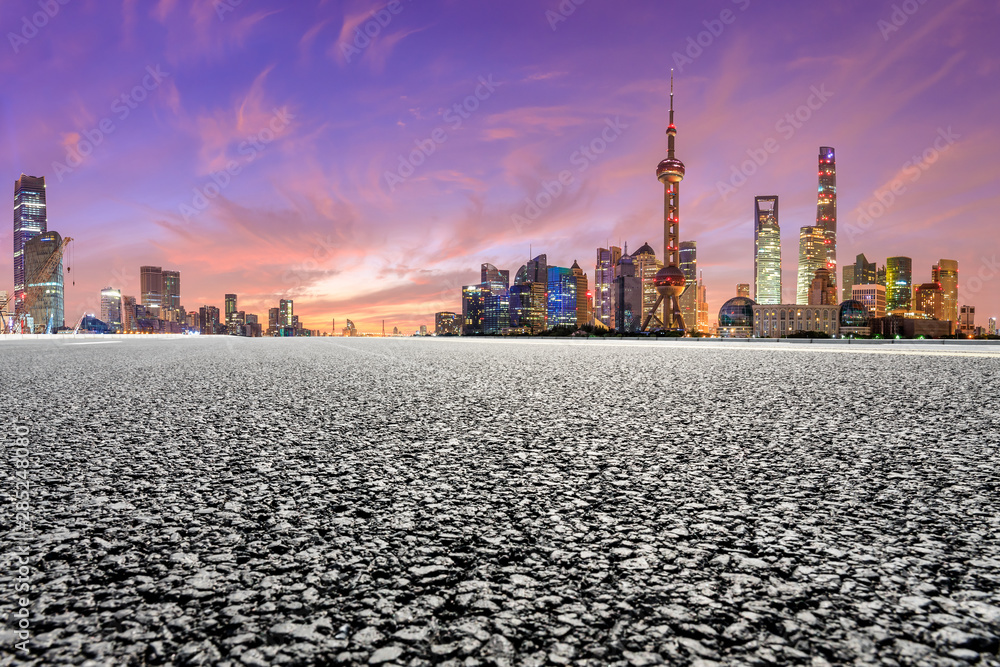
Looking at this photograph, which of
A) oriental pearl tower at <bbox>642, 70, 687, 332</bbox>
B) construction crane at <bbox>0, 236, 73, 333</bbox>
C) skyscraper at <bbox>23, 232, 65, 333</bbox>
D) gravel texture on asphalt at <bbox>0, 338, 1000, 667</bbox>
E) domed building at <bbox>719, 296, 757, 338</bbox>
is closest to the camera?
gravel texture on asphalt at <bbox>0, 338, 1000, 667</bbox>

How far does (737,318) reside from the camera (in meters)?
195

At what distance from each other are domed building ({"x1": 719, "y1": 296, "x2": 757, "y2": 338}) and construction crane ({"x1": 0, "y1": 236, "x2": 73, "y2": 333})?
194m

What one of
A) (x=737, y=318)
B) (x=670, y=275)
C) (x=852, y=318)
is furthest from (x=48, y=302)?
(x=852, y=318)

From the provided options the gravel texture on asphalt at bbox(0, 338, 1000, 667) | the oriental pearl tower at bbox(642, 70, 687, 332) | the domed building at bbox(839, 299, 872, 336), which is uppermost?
the oriental pearl tower at bbox(642, 70, 687, 332)

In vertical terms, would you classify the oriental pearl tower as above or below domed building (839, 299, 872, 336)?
above

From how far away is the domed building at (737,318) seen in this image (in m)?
194

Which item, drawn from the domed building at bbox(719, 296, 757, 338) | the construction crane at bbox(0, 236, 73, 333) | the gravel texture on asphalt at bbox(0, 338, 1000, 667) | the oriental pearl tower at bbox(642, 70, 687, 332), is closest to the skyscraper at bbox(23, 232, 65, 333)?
the construction crane at bbox(0, 236, 73, 333)

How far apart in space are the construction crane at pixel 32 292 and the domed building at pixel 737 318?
194 meters

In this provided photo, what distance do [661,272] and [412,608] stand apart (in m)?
194

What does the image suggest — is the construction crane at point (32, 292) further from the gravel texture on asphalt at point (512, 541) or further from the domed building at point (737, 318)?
the domed building at point (737, 318)

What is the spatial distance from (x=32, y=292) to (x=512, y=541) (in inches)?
8973

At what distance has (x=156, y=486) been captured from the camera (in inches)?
144

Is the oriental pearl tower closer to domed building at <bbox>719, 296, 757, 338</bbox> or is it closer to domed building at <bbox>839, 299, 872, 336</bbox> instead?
domed building at <bbox>719, 296, 757, 338</bbox>

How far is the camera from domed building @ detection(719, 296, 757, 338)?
19450cm
